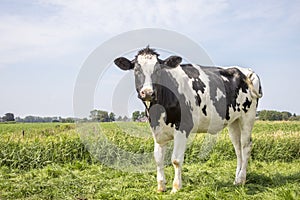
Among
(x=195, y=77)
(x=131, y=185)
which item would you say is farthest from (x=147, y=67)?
(x=131, y=185)

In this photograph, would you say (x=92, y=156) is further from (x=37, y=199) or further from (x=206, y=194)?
(x=206, y=194)

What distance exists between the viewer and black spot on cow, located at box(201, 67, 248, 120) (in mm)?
6531

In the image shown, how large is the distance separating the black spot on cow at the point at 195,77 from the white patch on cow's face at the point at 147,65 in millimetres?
1016

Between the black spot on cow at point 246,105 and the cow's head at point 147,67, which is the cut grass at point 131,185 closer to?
the black spot on cow at point 246,105

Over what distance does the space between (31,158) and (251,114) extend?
5.84 m

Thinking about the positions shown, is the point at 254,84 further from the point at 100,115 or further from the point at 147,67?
the point at 100,115

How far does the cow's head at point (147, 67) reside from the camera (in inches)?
208

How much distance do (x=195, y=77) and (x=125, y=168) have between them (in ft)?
11.3

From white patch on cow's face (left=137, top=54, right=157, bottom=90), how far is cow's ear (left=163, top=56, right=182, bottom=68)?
12.4 inches

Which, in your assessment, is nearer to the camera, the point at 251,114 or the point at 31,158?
the point at 251,114

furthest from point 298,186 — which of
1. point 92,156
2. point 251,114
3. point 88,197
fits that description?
point 92,156

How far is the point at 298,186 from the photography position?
6023 millimetres

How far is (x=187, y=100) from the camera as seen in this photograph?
19.8ft

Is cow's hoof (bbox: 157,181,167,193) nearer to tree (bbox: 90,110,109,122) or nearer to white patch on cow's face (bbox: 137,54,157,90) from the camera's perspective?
white patch on cow's face (bbox: 137,54,157,90)
